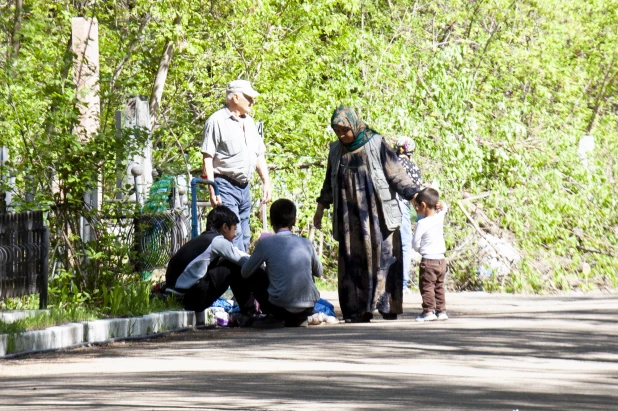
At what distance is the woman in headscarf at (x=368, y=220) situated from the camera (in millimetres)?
13672

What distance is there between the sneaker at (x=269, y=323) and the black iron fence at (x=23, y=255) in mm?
1996

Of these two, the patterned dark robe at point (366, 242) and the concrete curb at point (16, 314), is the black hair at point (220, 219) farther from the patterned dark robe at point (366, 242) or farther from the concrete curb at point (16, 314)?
the concrete curb at point (16, 314)

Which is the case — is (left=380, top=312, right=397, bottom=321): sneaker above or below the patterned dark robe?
below

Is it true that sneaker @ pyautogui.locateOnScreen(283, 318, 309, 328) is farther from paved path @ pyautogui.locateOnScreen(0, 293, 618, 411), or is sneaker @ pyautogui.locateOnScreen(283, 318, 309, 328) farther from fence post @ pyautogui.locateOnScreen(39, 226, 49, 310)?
fence post @ pyautogui.locateOnScreen(39, 226, 49, 310)

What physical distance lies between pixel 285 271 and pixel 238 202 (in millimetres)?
1673

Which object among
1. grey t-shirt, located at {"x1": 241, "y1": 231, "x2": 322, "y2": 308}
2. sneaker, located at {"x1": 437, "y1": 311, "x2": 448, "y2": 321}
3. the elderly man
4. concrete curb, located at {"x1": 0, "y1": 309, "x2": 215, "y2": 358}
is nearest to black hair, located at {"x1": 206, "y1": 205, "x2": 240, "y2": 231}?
grey t-shirt, located at {"x1": 241, "y1": 231, "x2": 322, "y2": 308}

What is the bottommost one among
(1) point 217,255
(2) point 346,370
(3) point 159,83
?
(2) point 346,370

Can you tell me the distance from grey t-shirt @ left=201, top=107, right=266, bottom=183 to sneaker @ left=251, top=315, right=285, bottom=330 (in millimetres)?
1728

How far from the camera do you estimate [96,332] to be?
1173 centimetres

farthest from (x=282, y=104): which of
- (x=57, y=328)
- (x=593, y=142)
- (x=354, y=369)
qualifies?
(x=354, y=369)

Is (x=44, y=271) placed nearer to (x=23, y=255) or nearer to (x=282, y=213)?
(x=23, y=255)

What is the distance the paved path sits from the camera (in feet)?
23.2

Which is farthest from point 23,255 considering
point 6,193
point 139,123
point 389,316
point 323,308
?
point 139,123

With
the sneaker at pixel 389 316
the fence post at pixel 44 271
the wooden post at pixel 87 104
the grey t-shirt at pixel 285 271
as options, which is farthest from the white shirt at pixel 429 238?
the fence post at pixel 44 271
